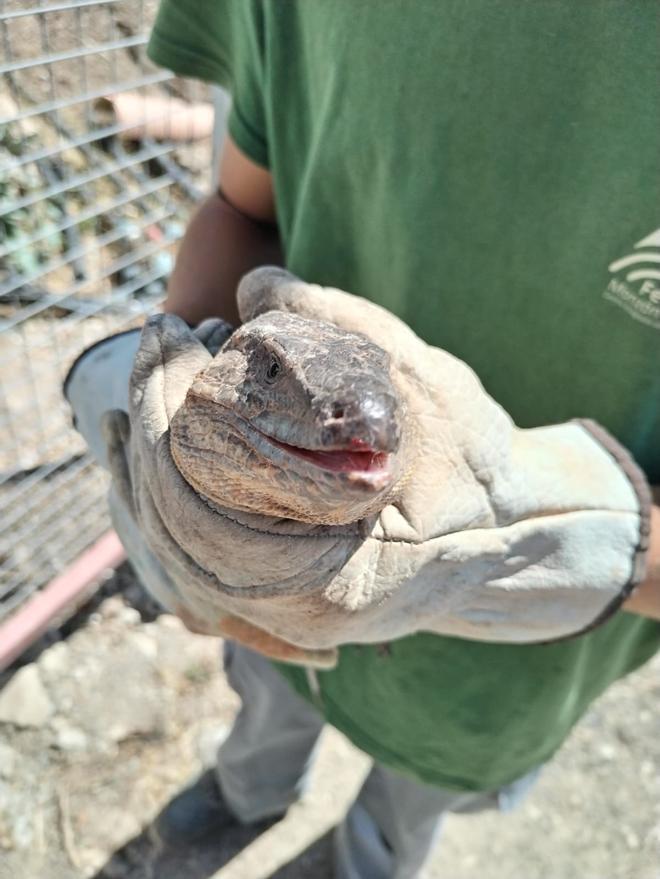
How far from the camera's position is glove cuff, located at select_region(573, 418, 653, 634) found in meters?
1.39

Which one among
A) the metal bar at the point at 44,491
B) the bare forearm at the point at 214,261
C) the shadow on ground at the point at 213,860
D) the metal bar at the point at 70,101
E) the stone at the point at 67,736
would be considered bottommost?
the shadow on ground at the point at 213,860

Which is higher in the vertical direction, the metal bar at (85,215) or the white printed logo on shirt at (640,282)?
the white printed logo on shirt at (640,282)

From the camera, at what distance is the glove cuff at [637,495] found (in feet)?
4.55

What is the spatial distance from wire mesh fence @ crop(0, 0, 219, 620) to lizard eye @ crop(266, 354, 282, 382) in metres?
1.69

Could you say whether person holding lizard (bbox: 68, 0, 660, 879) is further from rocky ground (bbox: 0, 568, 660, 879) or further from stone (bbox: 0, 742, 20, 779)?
stone (bbox: 0, 742, 20, 779)

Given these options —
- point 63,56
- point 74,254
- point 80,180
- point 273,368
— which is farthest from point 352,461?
point 74,254

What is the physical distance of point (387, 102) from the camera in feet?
4.74

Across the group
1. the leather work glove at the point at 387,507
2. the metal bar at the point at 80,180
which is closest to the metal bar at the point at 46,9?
the metal bar at the point at 80,180

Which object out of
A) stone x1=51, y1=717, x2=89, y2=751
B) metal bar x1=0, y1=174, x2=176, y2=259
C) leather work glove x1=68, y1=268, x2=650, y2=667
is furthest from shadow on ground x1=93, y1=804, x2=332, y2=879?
metal bar x1=0, y1=174, x2=176, y2=259

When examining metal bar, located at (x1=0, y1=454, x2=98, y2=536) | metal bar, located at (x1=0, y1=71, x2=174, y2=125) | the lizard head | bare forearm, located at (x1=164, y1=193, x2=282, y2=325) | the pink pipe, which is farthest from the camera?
metal bar, located at (x1=0, y1=454, x2=98, y2=536)

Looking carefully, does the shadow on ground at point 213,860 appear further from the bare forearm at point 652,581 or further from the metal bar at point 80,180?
the metal bar at point 80,180

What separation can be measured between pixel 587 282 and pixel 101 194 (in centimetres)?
248

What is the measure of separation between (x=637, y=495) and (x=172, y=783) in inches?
84.4

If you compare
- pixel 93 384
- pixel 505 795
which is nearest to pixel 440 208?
pixel 93 384
